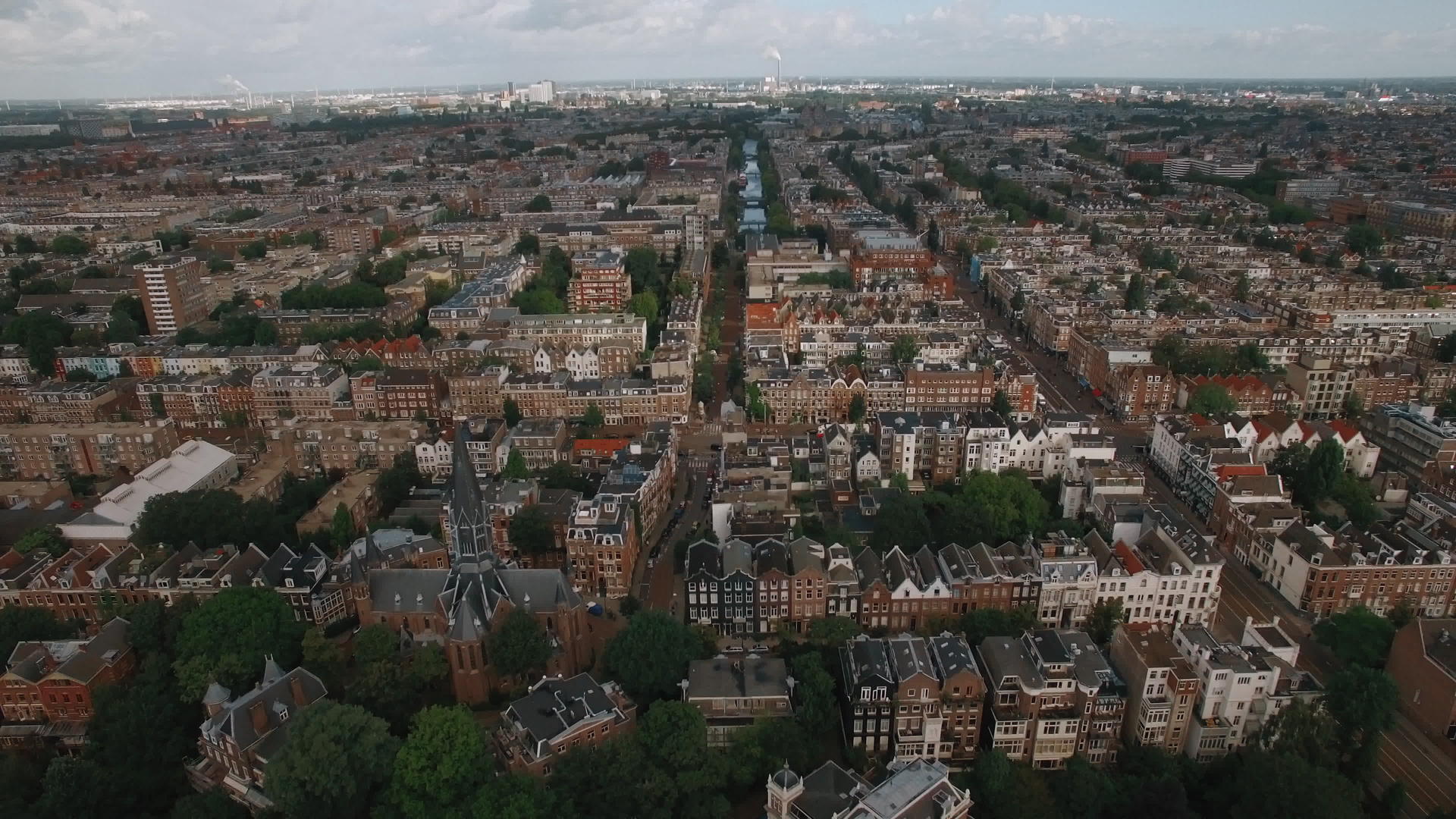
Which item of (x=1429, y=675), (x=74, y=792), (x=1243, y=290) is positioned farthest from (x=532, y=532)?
(x=1243, y=290)

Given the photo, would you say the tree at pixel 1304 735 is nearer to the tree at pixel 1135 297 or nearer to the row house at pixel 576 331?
the row house at pixel 576 331

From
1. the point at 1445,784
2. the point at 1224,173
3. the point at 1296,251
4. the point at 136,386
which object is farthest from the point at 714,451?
the point at 1224,173

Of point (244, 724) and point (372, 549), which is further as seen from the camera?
point (372, 549)

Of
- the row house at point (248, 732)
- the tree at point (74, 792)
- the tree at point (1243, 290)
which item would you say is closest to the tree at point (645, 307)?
the row house at point (248, 732)

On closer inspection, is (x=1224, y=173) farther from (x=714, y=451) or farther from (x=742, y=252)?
(x=714, y=451)

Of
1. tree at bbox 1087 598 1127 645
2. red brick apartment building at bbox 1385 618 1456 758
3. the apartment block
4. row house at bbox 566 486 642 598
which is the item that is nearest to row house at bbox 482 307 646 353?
row house at bbox 566 486 642 598
